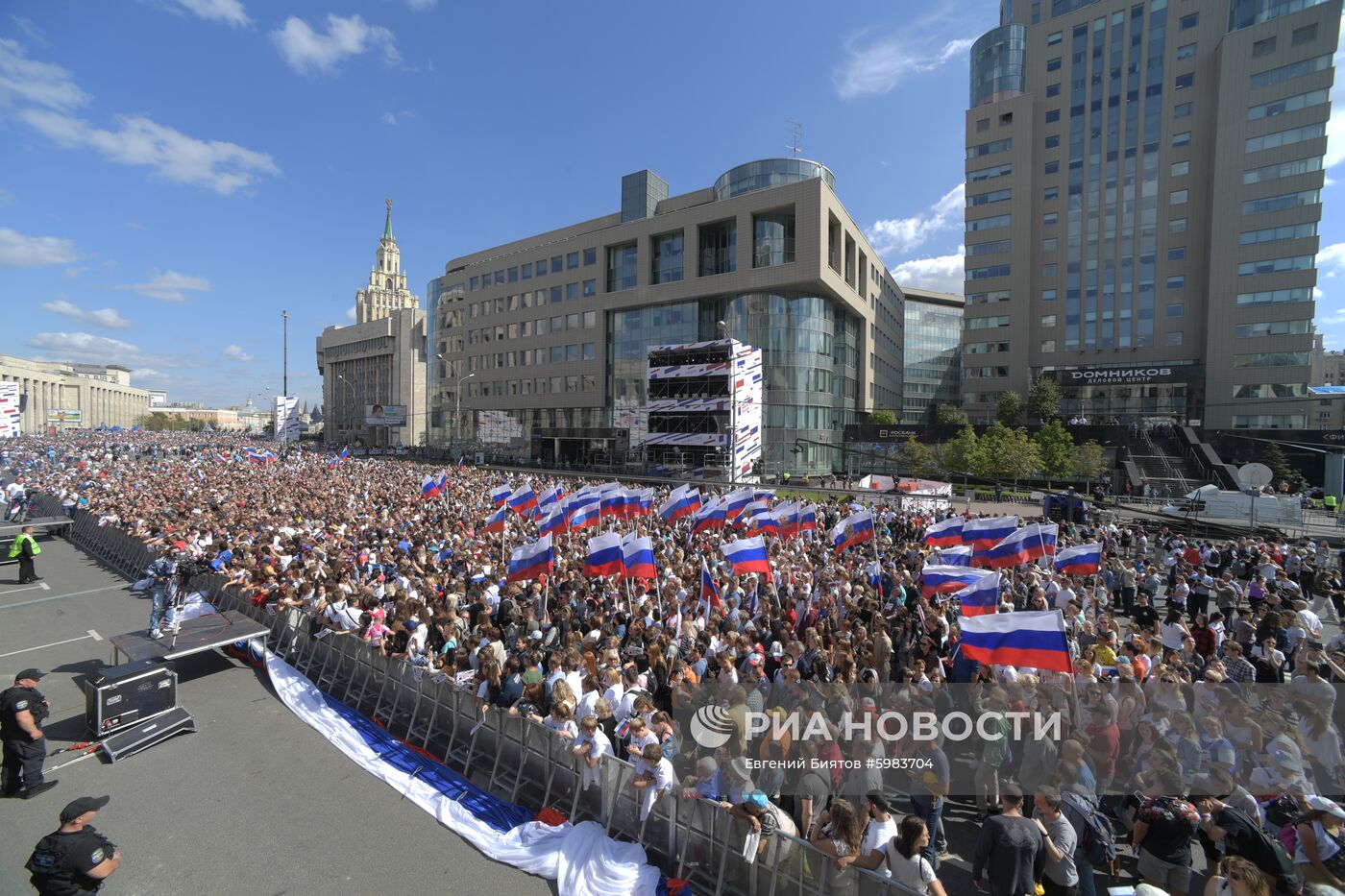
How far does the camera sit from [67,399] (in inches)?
5098

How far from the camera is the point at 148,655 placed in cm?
952

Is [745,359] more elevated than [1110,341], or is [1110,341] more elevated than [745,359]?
[1110,341]

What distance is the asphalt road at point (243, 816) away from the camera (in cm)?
594

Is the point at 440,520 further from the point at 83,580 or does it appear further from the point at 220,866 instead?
the point at 220,866

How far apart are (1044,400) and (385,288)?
6363 inches

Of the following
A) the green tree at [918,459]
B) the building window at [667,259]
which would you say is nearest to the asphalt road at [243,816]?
the green tree at [918,459]

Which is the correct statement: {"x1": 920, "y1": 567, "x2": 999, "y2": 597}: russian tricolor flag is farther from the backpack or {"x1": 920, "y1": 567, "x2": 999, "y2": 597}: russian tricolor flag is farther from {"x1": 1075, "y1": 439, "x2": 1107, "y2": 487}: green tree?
{"x1": 1075, "y1": 439, "x2": 1107, "y2": 487}: green tree

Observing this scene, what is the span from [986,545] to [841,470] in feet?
148

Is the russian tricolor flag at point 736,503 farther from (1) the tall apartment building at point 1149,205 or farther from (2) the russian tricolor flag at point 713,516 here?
(1) the tall apartment building at point 1149,205

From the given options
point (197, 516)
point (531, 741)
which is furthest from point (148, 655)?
point (197, 516)

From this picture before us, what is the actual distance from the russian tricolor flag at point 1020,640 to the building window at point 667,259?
5694 centimetres

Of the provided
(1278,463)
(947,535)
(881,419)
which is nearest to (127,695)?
(947,535)

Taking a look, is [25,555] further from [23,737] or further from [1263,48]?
[1263,48]

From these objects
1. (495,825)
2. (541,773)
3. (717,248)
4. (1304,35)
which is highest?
(1304,35)
